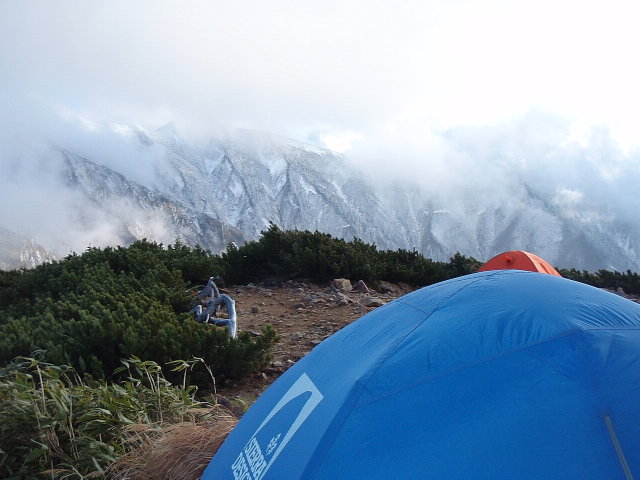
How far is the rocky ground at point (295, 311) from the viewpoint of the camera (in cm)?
522

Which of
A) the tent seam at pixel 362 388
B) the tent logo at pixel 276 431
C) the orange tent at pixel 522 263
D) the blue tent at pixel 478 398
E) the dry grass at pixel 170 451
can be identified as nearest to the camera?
the blue tent at pixel 478 398

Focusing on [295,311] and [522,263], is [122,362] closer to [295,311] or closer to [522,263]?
[295,311]

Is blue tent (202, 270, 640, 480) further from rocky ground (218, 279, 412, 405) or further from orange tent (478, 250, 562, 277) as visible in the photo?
orange tent (478, 250, 562, 277)

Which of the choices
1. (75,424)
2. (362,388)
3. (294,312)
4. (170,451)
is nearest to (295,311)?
(294,312)

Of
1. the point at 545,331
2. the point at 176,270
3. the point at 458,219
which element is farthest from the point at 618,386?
the point at 458,219

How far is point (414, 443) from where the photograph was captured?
1.82m

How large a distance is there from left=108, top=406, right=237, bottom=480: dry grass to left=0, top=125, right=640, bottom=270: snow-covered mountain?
204 feet

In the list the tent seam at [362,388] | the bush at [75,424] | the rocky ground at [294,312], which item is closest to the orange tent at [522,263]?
the rocky ground at [294,312]

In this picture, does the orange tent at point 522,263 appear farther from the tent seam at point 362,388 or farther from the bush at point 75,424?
Answer: the tent seam at point 362,388

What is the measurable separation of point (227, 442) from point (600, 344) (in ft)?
6.01

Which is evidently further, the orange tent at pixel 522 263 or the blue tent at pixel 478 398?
the orange tent at pixel 522 263

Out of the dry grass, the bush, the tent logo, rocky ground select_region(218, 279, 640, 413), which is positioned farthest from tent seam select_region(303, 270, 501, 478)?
rocky ground select_region(218, 279, 640, 413)

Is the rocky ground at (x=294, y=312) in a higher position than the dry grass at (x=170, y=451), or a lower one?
lower

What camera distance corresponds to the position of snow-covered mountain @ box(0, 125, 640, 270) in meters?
72.3
